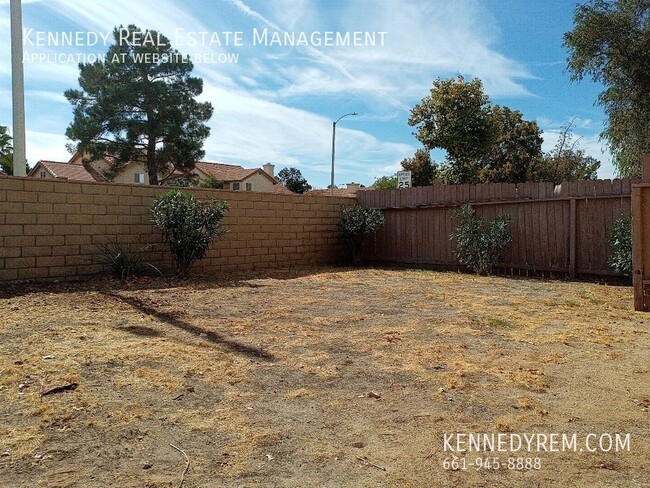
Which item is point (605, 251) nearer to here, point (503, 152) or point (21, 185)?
point (21, 185)

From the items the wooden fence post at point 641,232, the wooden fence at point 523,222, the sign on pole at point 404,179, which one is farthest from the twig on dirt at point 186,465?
the sign on pole at point 404,179

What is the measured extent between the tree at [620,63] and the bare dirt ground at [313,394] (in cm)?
865

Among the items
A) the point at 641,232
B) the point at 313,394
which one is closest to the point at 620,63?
the point at 641,232

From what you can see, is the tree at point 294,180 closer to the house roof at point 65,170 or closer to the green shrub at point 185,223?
the house roof at point 65,170

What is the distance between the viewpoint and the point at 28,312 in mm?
5438

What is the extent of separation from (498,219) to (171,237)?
20.7ft

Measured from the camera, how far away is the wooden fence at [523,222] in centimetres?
888

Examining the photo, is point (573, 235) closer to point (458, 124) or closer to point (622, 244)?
point (622, 244)

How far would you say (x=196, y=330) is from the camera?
4.76 metres

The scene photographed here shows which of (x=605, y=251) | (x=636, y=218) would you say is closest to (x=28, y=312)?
(x=636, y=218)

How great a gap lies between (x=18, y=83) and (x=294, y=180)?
5080 cm


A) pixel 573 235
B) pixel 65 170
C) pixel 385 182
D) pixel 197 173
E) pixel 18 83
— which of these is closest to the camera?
pixel 18 83

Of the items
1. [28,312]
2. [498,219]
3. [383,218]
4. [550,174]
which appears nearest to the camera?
[28,312]

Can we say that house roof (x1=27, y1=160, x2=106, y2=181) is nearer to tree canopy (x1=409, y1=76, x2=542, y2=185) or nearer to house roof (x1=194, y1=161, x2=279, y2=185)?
house roof (x1=194, y1=161, x2=279, y2=185)
